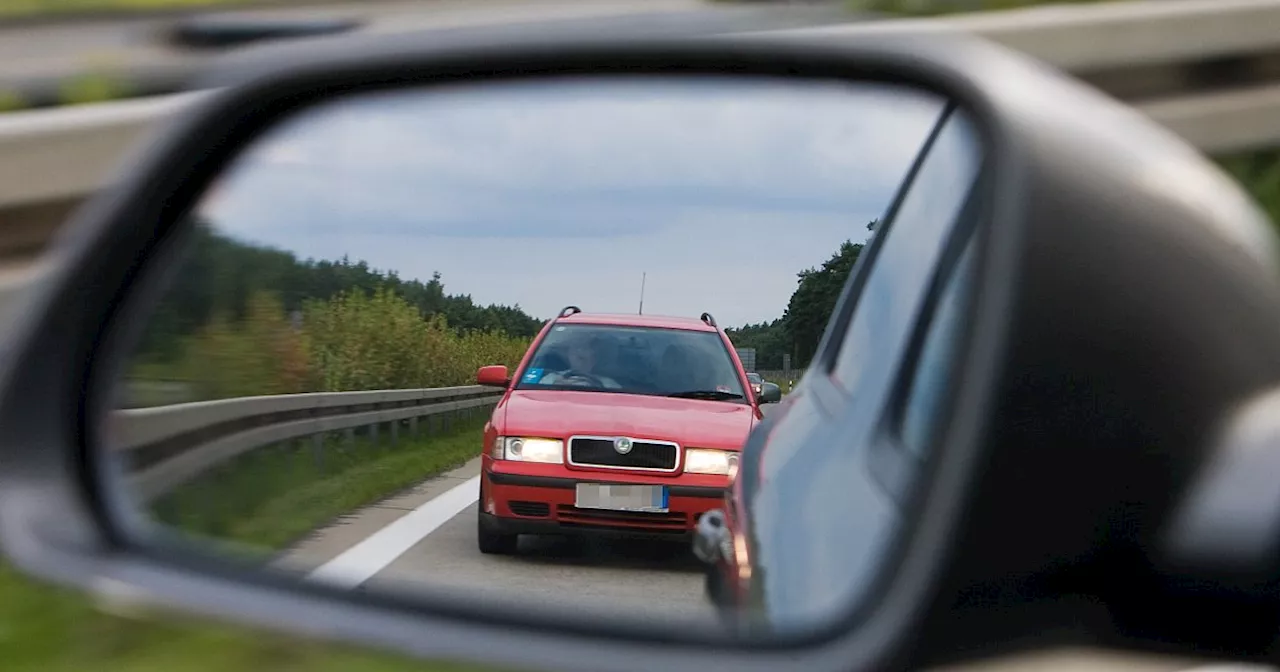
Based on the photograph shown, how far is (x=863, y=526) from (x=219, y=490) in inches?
41.3

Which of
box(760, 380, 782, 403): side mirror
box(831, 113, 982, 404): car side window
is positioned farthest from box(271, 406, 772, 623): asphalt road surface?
box(831, 113, 982, 404): car side window

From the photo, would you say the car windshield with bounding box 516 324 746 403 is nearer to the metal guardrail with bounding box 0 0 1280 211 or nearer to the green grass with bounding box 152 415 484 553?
the green grass with bounding box 152 415 484 553

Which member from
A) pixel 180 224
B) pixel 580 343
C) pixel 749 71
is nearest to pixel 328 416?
pixel 180 224

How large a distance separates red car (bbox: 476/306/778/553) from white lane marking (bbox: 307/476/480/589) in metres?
0.07

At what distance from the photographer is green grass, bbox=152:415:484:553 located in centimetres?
192

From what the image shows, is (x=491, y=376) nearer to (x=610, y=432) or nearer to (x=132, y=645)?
(x=610, y=432)

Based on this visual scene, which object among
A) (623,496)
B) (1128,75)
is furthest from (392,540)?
(1128,75)

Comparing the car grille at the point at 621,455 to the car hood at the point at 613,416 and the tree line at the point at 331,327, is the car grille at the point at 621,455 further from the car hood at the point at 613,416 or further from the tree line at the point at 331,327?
the tree line at the point at 331,327

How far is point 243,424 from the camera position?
7.16ft

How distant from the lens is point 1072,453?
1266 mm

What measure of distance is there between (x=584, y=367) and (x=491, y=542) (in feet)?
0.91

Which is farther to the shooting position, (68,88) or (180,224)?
(68,88)

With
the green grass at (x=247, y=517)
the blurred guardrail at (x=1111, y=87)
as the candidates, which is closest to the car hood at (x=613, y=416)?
the green grass at (x=247, y=517)

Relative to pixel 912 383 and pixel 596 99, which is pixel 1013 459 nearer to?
pixel 912 383
